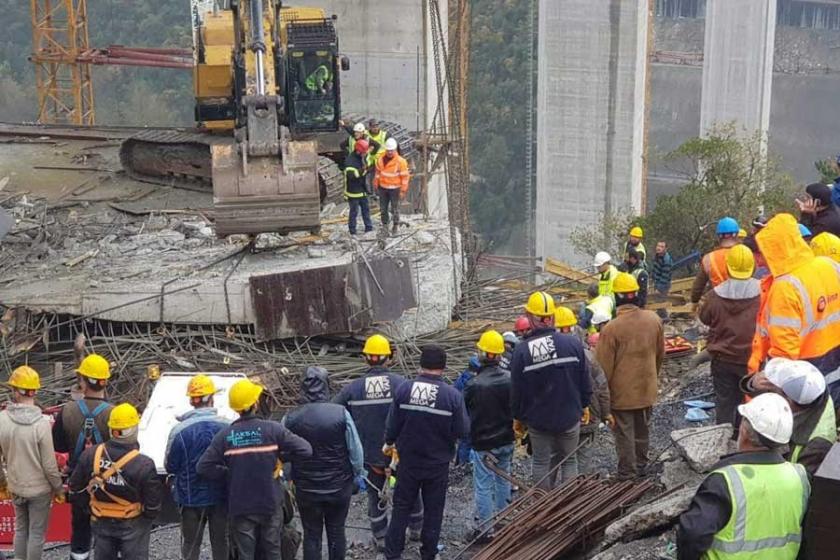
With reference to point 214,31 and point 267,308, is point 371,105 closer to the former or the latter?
point 214,31

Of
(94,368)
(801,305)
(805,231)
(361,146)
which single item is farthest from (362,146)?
(801,305)

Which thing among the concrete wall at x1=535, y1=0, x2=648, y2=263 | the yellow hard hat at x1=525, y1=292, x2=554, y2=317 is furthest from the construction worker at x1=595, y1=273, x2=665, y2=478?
the concrete wall at x1=535, y1=0, x2=648, y2=263

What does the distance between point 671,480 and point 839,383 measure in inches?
47.9

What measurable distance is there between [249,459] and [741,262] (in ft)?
12.0

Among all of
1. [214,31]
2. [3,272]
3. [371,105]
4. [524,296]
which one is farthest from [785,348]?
[371,105]

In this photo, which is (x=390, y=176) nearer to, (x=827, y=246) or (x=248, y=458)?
(x=827, y=246)

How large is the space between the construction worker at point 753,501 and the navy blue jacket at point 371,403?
12.1 feet

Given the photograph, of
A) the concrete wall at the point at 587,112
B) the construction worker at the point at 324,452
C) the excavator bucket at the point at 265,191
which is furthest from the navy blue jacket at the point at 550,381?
the concrete wall at the point at 587,112

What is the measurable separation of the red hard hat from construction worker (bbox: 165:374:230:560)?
783 cm

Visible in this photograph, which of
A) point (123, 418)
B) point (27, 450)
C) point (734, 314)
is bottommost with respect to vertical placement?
point (27, 450)

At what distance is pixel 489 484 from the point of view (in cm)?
873

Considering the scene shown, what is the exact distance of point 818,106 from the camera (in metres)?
87.2

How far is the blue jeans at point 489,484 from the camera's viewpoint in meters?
8.64

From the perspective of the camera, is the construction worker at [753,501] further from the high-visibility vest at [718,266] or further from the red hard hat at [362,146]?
the red hard hat at [362,146]
